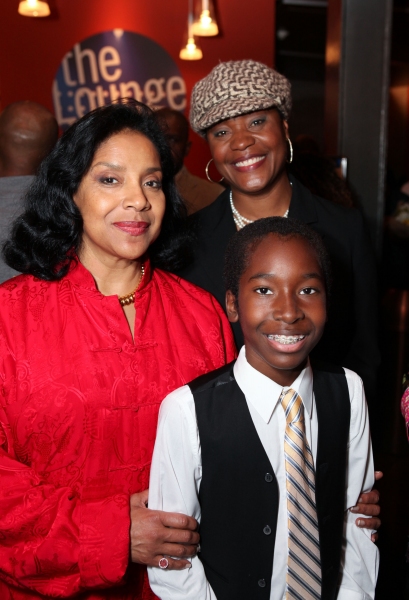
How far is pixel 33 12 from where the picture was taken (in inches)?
208

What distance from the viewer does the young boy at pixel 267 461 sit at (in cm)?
154

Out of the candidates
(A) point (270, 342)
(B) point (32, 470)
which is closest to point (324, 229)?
(A) point (270, 342)

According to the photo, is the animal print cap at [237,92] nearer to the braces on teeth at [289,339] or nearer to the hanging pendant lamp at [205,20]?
the braces on teeth at [289,339]

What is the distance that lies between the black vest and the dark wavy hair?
54 cm

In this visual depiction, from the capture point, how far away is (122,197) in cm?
171

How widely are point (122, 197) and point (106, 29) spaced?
4.57 meters

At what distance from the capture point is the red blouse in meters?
1.54

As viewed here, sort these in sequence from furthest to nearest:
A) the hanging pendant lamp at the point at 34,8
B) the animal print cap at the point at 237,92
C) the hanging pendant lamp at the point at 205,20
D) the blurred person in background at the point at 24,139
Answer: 1. the hanging pendant lamp at the point at 205,20
2. the hanging pendant lamp at the point at 34,8
3. the blurred person in background at the point at 24,139
4. the animal print cap at the point at 237,92

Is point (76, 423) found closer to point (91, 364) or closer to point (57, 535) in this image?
point (91, 364)

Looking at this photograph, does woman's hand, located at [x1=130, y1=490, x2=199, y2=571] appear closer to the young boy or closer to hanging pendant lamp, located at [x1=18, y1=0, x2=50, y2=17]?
the young boy

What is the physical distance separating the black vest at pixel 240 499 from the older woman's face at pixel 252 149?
86cm

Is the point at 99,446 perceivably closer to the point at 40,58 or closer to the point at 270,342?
the point at 270,342

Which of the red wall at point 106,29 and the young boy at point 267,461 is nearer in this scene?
the young boy at point 267,461

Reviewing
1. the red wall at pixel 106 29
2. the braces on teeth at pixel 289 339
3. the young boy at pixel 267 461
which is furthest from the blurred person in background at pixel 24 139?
the red wall at pixel 106 29
